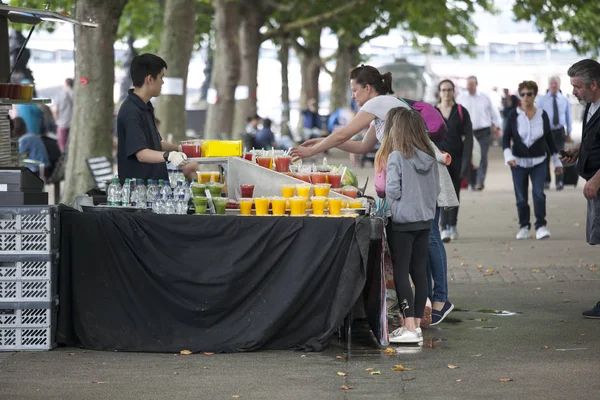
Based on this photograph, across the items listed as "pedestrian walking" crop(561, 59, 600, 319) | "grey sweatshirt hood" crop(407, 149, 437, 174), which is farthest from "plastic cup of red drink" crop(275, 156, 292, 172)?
"pedestrian walking" crop(561, 59, 600, 319)

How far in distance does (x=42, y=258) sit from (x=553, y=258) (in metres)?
6.91

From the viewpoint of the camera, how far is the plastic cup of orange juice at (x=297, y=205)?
8.37 metres

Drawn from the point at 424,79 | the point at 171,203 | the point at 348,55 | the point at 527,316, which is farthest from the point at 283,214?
the point at 424,79

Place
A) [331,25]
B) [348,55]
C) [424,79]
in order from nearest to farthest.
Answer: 1. [331,25]
2. [348,55]
3. [424,79]

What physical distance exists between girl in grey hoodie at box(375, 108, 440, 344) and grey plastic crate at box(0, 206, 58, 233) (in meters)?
2.40

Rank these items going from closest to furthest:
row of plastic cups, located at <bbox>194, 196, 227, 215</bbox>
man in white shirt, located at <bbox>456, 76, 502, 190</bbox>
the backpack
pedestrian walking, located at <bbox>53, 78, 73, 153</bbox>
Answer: row of plastic cups, located at <bbox>194, 196, 227, 215</bbox> → the backpack → man in white shirt, located at <bbox>456, 76, 502, 190</bbox> → pedestrian walking, located at <bbox>53, 78, 73, 153</bbox>

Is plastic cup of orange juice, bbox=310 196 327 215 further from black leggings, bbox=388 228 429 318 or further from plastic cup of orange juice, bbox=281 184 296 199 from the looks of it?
black leggings, bbox=388 228 429 318

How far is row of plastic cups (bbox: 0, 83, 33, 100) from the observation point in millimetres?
8758

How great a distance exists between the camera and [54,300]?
8.44m

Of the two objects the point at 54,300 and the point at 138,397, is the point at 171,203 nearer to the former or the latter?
the point at 54,300

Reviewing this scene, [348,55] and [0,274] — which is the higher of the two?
[348,55]

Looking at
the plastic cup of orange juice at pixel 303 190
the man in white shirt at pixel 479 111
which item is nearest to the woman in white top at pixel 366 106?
the plastic cup of orange juice at pixel 303 190

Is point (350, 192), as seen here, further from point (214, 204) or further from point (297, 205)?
point (214, 204)

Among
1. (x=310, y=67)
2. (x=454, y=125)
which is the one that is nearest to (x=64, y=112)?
(x=454, y=125)
